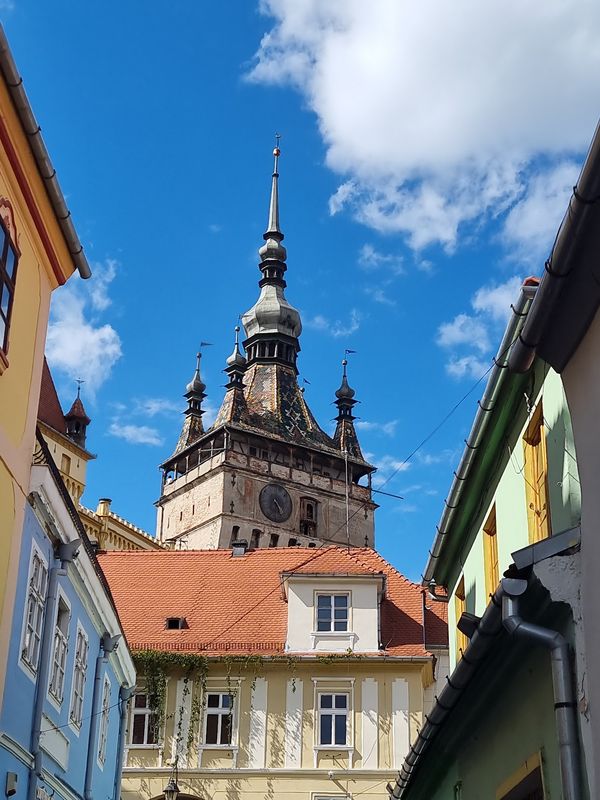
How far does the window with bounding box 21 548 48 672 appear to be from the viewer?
35.9 feet

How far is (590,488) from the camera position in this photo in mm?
6066

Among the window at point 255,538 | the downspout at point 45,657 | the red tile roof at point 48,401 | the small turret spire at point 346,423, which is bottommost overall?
the downspout at point 45,657

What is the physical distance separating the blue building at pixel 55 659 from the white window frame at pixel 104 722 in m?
0.01

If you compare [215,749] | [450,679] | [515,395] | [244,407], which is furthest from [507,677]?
[244,407]

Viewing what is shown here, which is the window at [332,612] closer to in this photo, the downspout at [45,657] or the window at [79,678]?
the window at [79,678]

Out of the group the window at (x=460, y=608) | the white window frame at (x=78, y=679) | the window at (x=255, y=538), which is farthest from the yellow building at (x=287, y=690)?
the window at (x=255, y=538)

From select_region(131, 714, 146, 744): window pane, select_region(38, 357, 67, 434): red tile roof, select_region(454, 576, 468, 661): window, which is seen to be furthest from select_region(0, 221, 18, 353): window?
select_region(131, 714, 146, 744): window pane

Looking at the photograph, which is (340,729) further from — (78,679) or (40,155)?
(40,155)

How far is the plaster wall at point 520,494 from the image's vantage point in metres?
7.56

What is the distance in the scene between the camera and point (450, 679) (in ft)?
27.1

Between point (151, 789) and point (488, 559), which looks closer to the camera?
point (488, 559)

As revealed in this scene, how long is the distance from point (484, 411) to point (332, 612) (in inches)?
721

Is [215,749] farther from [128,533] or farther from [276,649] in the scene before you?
[128,533]

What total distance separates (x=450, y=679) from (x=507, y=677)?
0.52 m
